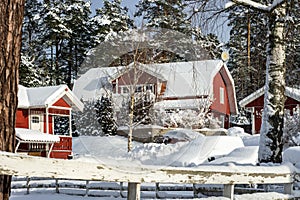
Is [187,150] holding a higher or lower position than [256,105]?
lower

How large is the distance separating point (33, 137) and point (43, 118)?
101 inches

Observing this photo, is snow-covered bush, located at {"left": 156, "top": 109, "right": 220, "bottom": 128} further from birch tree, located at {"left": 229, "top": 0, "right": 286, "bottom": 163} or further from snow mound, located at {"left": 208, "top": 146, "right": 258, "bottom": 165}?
birch tree, located at {"left": 229, "top": 0, "right": 286, "bottom": 163}

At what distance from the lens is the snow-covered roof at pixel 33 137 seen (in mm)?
18688

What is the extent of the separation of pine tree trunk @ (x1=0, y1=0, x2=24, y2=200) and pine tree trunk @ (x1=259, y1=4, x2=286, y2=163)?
4442 mm

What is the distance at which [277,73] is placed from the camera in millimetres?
6105

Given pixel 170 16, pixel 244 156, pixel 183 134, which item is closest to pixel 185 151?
pixel 183 134

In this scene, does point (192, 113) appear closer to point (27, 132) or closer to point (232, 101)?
point (27, 132)

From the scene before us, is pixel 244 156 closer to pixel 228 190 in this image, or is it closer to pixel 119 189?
pixel 119 189

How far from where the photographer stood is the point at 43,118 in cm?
2161

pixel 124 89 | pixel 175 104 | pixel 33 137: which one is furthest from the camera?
pixel 33 137

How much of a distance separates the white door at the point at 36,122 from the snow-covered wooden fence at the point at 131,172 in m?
18.3

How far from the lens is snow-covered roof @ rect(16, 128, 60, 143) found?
1869cm

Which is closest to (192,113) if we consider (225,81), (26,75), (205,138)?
(205,138)

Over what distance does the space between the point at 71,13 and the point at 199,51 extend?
23.4 m
